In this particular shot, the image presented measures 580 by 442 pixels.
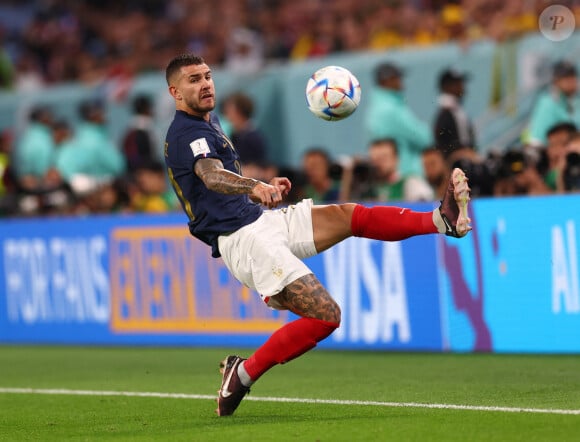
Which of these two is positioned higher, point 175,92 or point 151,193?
point 175,92

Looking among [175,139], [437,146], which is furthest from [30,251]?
[175,139]

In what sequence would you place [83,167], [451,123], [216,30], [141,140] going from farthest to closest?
[216,30] → [83,167] → [141,140] → [451,123]

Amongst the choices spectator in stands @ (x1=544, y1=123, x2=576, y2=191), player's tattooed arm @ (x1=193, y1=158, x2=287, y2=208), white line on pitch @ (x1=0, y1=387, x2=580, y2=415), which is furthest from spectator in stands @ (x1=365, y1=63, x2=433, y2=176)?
player's tattooed arm @ (x1=193, y1=158, x2=287, y2=208)

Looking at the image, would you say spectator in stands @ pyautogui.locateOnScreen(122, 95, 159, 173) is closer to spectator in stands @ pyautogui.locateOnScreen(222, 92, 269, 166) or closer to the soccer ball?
spectator in stands @ pyautogui.locateOnScreen(222, 92, 269, 166)

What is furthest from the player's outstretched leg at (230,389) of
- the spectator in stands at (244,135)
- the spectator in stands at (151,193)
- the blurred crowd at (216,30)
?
the blurred crowd at (216,30)

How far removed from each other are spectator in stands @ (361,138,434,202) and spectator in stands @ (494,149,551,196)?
3.10 ft

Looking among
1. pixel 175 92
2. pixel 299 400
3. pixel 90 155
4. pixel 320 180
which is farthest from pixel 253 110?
pixel 175 92

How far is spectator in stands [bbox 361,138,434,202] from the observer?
13.0m

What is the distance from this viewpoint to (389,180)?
13312 mm

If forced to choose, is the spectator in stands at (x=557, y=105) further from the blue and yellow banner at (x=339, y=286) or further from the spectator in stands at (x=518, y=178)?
the blue and yellow banner at (x=339, y=286)

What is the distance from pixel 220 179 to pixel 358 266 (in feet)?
17.3

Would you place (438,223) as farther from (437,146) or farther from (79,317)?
(79,317)

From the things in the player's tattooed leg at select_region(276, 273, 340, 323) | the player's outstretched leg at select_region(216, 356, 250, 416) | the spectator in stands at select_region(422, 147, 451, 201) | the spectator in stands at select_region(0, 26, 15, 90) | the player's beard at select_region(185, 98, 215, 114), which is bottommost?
the player's outstretched leg at select_region(216, 356, 250, 416)

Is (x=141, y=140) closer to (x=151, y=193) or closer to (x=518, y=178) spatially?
(x=151, y=193)
